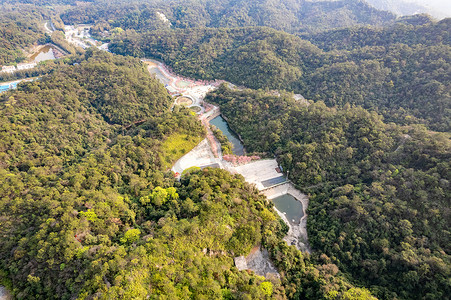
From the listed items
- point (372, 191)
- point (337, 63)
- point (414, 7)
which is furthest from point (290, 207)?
point (414, 7)

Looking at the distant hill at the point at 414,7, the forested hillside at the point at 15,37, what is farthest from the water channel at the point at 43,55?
the distant hill at the point at 414,7

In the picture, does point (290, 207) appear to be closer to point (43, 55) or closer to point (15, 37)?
point (43, 55)

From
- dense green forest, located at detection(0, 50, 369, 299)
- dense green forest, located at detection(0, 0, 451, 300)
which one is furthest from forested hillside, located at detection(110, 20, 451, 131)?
dense green forest, located at detection(0, 50, 369, 299)

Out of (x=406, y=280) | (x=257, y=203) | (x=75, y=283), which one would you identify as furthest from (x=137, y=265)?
(x=406, y=280)

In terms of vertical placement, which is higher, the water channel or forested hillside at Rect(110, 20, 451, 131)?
forested hillside at Rect(110, 20, 451, 131)

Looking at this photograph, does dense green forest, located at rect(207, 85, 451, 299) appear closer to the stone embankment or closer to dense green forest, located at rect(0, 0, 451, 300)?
dense green forest, located at rect(0, 0, 451, 300)

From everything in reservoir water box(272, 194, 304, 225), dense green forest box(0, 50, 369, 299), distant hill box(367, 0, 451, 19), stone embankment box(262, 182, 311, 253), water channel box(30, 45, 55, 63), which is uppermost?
distant hill box(367, 0, 451, 19)

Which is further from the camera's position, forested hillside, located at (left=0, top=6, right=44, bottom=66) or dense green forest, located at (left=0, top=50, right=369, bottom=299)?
forested hillside, located at (left=0, top=6, right=44, bottom=66)
